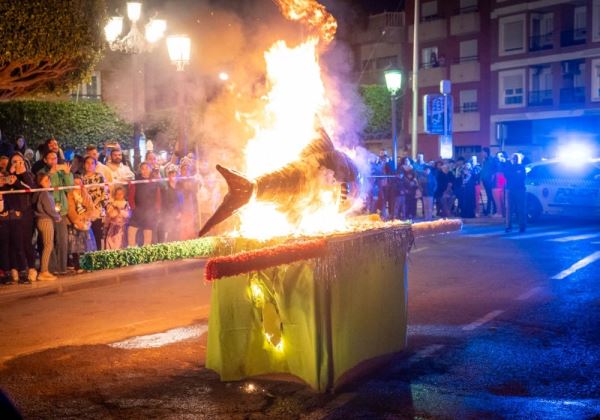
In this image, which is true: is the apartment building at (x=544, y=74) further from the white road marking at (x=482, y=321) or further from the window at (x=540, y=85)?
the white road marking at (x=482, y=321)

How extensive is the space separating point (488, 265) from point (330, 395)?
7.30 m

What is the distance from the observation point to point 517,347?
23.1 ft

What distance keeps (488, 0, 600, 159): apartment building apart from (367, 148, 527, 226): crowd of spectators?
21.7 m

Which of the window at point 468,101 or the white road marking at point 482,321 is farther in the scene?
the window at point 468,101

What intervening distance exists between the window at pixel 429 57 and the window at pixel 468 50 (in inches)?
69.8

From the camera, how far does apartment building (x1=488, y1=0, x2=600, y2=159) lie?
43000 mm

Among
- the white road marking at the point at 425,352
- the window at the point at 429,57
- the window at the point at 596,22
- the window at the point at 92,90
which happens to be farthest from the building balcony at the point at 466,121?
the white road marking at the point at 425,352

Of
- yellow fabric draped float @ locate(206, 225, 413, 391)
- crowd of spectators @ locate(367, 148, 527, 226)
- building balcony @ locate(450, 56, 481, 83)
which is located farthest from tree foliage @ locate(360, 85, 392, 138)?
yellow fabric draped float @ locate(206, 225, 413, 391)

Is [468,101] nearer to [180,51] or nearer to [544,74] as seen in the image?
[544,74]

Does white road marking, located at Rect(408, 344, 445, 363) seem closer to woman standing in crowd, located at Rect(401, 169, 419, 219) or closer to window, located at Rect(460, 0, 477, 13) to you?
woman standing in crowd, located at Rect(401, 169, 419, 219)

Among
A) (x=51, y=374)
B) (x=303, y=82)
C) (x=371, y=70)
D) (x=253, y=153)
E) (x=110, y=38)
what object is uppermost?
(x=371, y=70)

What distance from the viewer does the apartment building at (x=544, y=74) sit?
4300 centimetres

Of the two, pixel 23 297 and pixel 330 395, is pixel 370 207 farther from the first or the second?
pixel 330 395

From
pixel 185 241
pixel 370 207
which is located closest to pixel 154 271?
pixel 185 241
